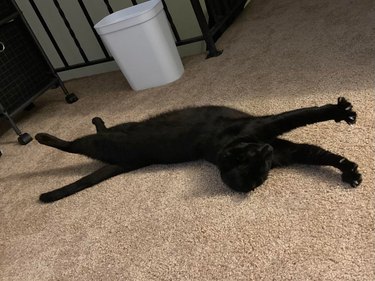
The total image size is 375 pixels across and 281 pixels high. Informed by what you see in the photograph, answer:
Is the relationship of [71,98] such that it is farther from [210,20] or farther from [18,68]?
[210,20]

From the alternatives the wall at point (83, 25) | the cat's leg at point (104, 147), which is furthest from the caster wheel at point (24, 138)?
the wall at point (83, 25)

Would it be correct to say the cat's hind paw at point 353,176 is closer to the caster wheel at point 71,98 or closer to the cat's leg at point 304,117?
the cat's leg at point 304,117

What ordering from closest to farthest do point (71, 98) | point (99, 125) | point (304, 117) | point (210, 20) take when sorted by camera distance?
point (304, 117) → point (99, 125) → point (71, 98) → point (210, 20)

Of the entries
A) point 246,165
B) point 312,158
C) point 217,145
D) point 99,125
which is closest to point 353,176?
point 312,158

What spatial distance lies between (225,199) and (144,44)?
98cm

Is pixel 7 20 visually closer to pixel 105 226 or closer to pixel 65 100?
pixel 65 100

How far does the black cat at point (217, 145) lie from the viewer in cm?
95

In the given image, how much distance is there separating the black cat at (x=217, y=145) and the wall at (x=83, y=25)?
1.10m

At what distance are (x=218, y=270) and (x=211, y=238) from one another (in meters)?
0.10

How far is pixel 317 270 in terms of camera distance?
75cm

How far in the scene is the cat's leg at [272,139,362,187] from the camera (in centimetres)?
89

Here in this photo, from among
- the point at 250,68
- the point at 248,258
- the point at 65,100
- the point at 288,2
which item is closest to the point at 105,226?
the point at 248,258

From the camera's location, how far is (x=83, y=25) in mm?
2457

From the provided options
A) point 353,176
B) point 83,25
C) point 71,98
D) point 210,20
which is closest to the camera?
point 353,176
